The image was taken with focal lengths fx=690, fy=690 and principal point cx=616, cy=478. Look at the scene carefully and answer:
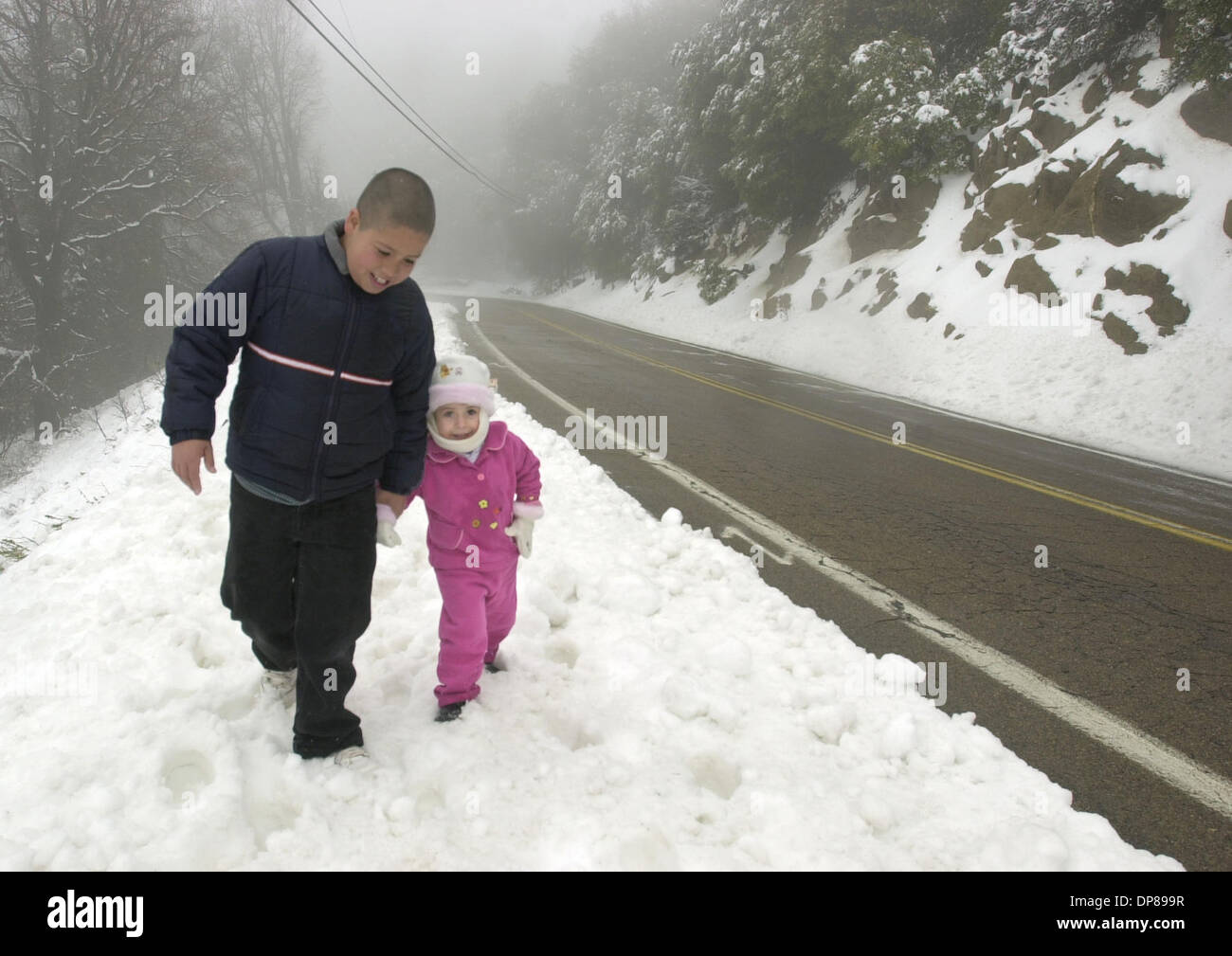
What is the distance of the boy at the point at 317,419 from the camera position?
2.10 metres

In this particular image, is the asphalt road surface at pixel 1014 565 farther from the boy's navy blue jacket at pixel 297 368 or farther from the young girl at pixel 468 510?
the boy's navy blue jacket at pixel 297 368

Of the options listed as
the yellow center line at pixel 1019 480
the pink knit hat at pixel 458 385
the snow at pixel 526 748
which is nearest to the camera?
the snow at pixel 526 748

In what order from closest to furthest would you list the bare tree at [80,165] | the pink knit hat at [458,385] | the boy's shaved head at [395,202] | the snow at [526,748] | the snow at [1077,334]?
1. the boy's shaved head at [395,202]
2. the snow at [526,748]
3. the pink knit hat at [458,385]
4. the snow at [1077,334]
5. the bare tree at [80,165]

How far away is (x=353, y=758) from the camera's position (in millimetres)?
2463

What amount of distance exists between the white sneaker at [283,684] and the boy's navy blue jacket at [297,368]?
0.87 m

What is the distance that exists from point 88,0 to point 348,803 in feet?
66.3

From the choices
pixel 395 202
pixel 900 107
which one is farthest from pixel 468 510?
pixel 900 107

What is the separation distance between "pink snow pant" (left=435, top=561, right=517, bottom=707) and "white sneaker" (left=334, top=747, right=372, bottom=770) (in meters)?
0.40

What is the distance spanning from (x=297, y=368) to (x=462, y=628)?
1193 millimetres

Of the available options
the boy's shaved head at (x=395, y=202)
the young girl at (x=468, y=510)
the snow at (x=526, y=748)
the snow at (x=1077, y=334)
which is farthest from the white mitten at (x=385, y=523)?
the snow at (x=1077, y=334)

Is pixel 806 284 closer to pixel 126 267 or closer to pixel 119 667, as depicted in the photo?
pixel 126 267

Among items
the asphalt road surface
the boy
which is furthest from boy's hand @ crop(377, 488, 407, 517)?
the asphalt road surface

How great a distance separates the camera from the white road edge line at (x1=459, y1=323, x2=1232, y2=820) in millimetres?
2680
